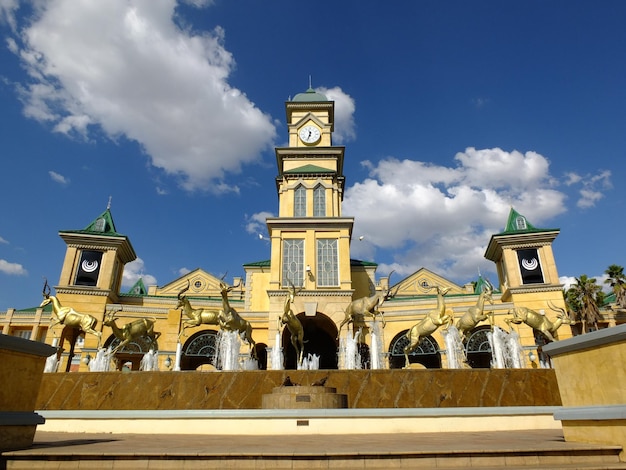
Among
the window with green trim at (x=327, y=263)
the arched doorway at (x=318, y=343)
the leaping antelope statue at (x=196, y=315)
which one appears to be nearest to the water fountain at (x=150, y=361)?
the leaping antelope statue at (x=196, y=315)

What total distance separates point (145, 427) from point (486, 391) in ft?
31.8

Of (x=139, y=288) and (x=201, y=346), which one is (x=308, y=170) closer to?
(x=201, y=346)

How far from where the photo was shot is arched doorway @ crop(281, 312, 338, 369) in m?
28.9

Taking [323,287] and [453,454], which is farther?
[323,287]

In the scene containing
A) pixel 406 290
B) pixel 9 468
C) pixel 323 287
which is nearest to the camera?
pixel 9 468

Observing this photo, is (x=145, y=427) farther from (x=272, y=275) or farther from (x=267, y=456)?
(x=272, y=275)

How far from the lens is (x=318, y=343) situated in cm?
3061

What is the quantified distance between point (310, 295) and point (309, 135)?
50.4 ft


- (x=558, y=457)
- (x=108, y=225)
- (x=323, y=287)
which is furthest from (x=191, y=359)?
(x=558, y=457)

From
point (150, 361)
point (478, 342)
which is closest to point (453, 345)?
point (478, 342)

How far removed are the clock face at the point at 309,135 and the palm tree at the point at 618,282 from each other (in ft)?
95.7

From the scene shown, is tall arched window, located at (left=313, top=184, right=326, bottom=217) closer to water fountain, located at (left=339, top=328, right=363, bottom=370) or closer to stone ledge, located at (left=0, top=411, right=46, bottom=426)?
water fountain, located at (left=339, top=328, right=363, bottom=370)

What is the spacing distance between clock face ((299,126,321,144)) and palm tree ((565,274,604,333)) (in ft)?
90.4

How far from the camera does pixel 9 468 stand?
15.8ft
